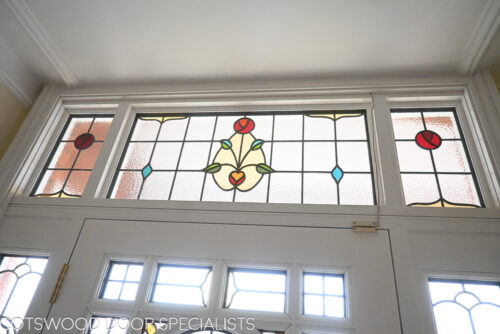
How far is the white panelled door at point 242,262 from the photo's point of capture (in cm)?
126

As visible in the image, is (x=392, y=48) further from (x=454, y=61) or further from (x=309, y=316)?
(x=309, y=316)

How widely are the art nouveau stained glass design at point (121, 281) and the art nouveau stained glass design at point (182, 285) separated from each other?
0.09 m

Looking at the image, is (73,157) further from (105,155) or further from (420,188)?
(420,188)

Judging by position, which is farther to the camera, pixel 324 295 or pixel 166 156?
pixel 166 156

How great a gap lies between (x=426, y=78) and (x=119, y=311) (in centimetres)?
191

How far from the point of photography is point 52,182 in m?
1.87

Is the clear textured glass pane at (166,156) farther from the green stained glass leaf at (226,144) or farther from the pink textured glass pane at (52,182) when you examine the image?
the pink textured glass pane at (52,182)

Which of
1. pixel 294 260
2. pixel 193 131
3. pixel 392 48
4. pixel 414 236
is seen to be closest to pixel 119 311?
pixel 294 260

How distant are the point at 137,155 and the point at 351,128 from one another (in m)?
1.24

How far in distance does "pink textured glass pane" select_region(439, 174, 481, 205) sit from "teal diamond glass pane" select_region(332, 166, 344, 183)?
463mm

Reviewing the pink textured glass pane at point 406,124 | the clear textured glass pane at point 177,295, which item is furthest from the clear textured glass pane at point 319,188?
the clear textured glass pane at point 177,295

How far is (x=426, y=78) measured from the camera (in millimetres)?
1818

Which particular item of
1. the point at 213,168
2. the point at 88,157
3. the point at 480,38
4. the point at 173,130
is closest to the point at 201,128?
the point at 173,130

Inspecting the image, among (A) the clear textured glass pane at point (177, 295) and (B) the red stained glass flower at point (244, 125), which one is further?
(B) the red stained glass flower at point (244, 125)
